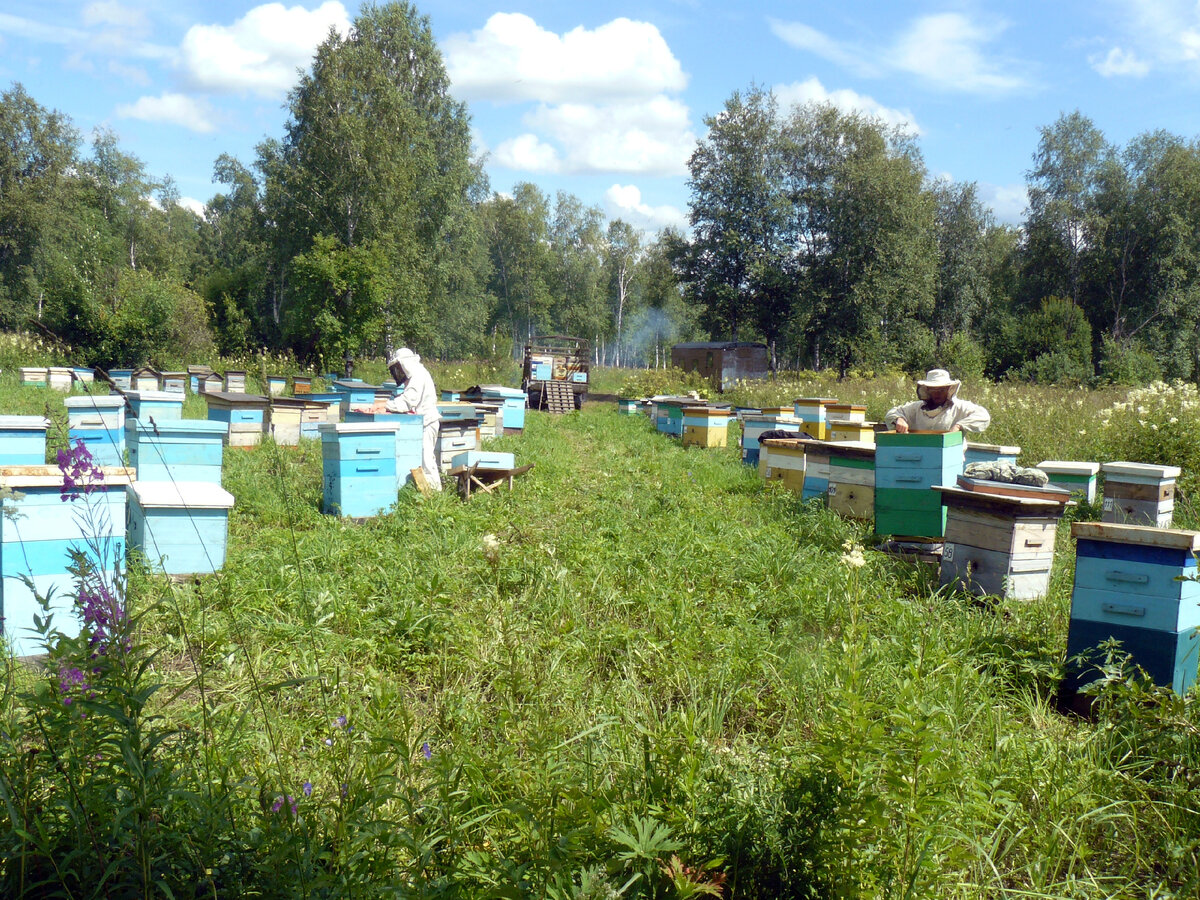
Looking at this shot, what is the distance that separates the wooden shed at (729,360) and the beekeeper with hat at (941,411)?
2471cm

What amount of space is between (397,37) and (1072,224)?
98.3 ft

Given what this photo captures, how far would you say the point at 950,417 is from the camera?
6.72 meters

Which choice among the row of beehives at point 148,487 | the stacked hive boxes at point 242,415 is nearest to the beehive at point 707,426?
the row of beehives at point 148,487

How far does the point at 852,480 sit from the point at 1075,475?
220 cm

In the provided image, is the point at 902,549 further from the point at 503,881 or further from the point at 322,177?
the point at 322,177

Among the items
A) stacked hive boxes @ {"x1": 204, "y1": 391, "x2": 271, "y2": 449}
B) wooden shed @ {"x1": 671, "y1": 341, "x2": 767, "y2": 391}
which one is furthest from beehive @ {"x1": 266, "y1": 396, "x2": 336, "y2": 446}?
wooden shed @ {"x1": 671, "y1": 341, "x2": 767, "y2": 391}

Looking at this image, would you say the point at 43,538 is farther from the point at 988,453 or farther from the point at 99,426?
the point at 988,453

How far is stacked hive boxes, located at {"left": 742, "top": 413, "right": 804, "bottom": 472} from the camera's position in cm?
1073

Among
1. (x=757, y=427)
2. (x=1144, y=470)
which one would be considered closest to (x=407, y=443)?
A: (x=757, y=427)

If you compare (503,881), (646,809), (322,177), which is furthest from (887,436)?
(322,177)

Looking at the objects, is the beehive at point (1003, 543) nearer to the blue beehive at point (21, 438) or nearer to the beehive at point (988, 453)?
the beehive at point (988, 453)

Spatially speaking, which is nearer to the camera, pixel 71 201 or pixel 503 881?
pixel 503 881

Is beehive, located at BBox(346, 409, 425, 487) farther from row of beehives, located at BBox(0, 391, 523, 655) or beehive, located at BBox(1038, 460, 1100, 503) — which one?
beehive, located at BBox(1038, 460, 1100, 503)

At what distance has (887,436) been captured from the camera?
19.9 feet
